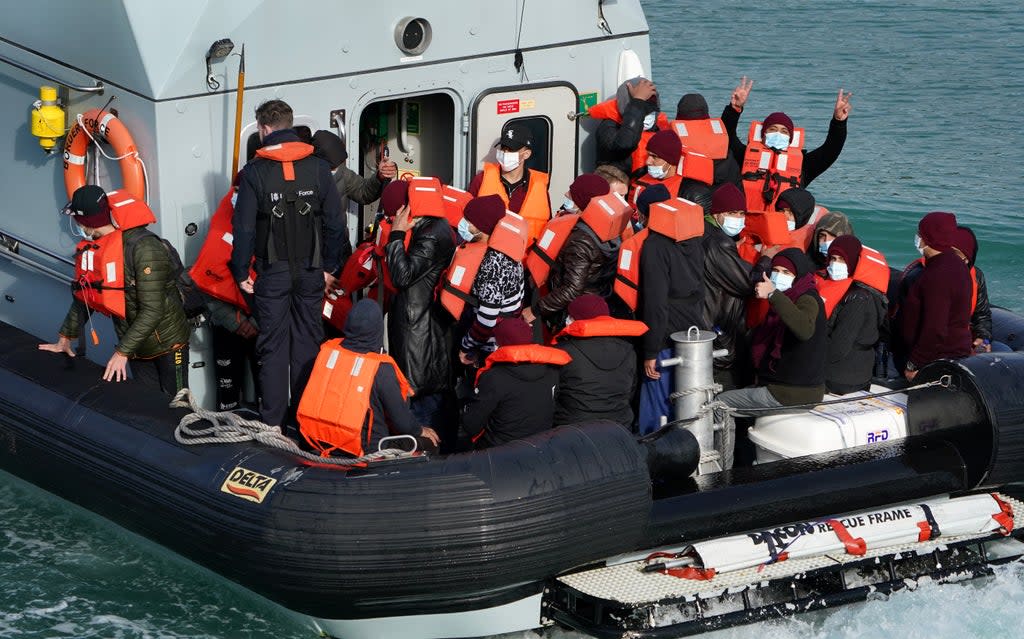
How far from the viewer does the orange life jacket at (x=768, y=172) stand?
634cm

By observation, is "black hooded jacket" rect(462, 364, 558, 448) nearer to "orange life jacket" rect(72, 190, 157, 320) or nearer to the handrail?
"orange life jacket" rect(72, 190, 157, 320)

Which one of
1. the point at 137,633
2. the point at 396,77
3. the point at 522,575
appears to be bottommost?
the point at 137,633

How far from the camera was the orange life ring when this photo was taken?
500 cm

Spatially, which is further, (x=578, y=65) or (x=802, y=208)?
(x=578, y=65)

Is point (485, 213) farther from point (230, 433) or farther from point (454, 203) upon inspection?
point (230, 433)

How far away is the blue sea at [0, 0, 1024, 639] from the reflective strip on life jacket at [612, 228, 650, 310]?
133 cm

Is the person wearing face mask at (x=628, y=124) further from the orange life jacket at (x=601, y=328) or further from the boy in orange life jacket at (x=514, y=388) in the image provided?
the boy in orange life jacket at (x=514, y=388)

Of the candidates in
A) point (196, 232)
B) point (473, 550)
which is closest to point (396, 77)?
point (196, 232)

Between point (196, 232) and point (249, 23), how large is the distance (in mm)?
856

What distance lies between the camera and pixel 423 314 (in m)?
5.07

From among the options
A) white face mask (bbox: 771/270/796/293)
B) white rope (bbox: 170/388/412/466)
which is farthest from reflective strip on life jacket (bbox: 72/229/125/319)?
white face mask (bbox: 771/270/796/293)

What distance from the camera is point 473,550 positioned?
413cm

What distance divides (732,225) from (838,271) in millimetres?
488

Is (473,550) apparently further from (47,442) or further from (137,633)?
(47,442)
